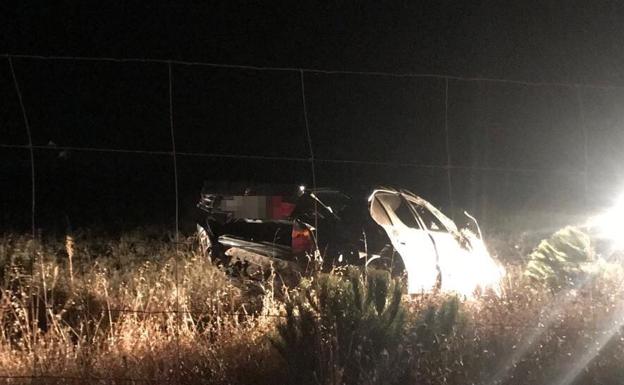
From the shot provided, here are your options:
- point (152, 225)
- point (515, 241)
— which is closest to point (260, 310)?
point (515, 241)

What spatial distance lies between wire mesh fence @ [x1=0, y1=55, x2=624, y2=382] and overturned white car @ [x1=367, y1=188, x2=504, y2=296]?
0.61 meters

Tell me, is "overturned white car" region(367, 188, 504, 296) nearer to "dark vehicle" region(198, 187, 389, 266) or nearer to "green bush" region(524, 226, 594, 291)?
"dark vehicle" region(198, 187, 389, 266)

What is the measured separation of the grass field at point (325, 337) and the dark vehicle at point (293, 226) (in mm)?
1319

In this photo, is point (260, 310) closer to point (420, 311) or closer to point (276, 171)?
point (420, 311)

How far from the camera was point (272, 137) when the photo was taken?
105 feet

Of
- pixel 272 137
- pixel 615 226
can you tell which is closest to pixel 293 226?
pixel 615 226

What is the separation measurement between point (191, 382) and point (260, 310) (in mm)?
1613

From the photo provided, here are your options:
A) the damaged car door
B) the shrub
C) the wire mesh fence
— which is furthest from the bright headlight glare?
→ the shrub

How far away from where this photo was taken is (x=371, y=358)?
536 cm

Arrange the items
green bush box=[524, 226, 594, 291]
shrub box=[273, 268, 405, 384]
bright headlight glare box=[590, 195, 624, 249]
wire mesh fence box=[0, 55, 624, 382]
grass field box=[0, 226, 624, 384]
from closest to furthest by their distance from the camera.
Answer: shrub box=[273, 268, 405, 384] → grass field box=[0, 226, 624, 384] → green bush box=[524, 226, 594, 291] → bright headlight glare box=[590, 195, 624, 249] → wire mesh fence box=[0, 55, 624, 382]

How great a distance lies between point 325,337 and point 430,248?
137 inches

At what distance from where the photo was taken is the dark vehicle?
26.9ft

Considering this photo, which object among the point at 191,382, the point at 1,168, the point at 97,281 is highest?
the point at 1,168

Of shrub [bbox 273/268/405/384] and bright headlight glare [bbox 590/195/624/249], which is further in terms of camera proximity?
bright headlight glare [bbox 590/195/624/249]
